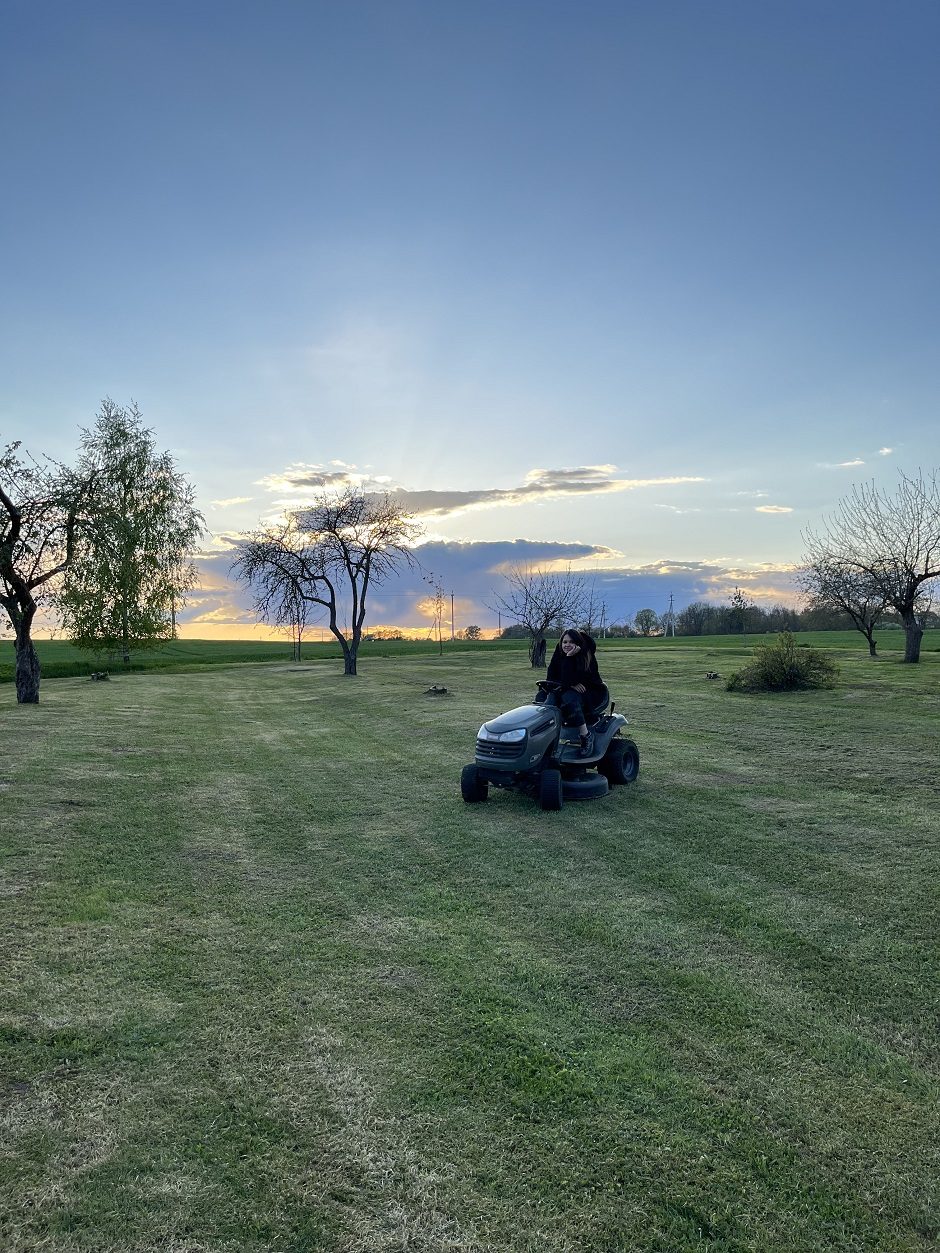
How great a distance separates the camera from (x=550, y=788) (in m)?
8.73

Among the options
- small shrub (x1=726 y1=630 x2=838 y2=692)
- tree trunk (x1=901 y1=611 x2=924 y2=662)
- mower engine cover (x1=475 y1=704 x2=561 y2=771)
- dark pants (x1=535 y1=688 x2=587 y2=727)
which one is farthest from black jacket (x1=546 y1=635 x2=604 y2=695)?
tree trunk (x1=901 y1=611 x2=924 y2=662)

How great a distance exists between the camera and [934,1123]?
3.44m

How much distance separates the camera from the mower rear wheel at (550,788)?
873cm

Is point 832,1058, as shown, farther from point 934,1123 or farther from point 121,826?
point 121,826

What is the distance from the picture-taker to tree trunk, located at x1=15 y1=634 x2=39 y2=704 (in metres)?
20.7

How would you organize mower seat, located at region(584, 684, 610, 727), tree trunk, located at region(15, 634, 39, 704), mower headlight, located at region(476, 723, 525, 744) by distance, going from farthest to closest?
tree trunk, located at region(15, 634, 39, 704), mower seat, located at region(584, 684, 610, 727), mower headlight, located at region(476, 723, 525, 744)

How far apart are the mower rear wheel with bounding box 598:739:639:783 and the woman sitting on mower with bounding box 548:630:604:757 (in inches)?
27.2

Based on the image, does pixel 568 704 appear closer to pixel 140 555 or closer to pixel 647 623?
pixel 140 555

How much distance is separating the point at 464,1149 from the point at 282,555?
35.1m

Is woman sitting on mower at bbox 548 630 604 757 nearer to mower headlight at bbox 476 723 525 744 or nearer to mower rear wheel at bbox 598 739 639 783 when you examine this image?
mower rear wheel at bbox 598 739 639 783

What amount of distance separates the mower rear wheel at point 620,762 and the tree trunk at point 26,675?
17528 mm

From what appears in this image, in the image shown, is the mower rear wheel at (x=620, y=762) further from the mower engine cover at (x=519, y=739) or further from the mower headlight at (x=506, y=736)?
the mower headlight at (x=506, y=736)

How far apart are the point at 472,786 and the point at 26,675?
17.1 metres

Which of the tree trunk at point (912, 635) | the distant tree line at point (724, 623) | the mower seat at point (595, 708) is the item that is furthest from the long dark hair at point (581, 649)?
the distant tree line at point (724, 623)
